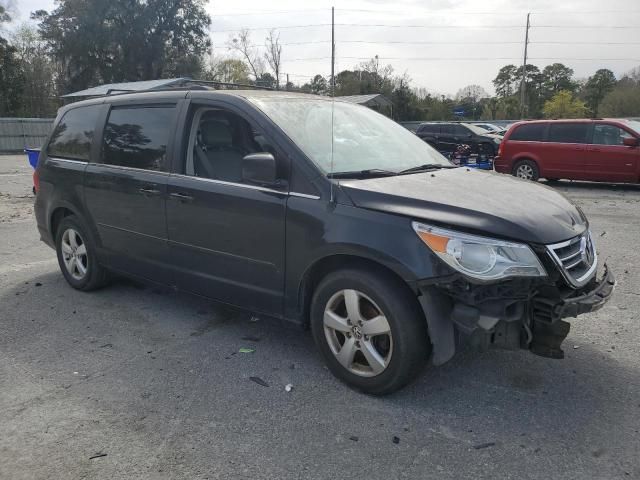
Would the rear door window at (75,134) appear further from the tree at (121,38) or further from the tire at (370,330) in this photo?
the tree at (121,38)

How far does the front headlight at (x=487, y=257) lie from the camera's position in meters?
2.87

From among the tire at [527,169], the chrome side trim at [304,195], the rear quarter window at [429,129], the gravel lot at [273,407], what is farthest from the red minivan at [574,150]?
the chrome side trim at [304,195]

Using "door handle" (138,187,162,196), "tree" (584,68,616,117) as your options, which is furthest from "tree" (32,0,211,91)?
"door handle" (138,187,162,196)

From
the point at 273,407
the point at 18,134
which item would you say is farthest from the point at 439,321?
the point at 18,134

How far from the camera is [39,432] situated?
302 centimetres

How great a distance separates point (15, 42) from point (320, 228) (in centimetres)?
5382

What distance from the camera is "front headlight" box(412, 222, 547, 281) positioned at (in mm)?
2865

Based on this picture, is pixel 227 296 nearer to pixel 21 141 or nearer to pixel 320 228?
pixel 320 228

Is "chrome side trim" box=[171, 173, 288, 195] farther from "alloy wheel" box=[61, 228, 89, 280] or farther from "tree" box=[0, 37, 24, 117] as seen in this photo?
"tree" box=[0, 37, 24, 117]

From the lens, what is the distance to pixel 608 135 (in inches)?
519

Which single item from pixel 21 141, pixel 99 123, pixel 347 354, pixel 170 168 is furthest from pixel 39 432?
pixel 21 141

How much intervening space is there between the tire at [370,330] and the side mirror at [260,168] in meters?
0.75

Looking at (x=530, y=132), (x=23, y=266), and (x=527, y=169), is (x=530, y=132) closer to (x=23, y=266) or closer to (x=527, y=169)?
(x=527, y=169)

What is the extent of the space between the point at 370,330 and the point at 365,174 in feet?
3.44
